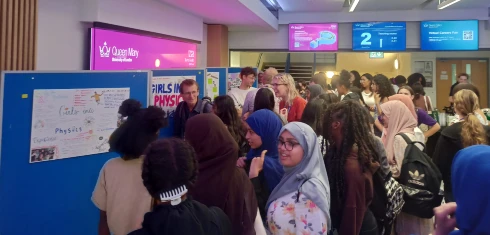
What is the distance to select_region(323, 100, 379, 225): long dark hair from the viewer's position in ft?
6.56

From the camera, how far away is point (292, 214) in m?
1.74

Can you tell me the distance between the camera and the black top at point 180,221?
3.84 feet

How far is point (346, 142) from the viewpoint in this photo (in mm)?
2076

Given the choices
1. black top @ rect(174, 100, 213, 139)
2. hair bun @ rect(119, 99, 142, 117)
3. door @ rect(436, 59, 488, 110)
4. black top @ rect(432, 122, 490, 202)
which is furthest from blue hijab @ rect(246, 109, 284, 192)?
door @ rect(436, 59, 488, 110)

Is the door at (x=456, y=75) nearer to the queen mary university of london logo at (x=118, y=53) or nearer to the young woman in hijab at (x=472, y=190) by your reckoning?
the queen mary university of london logo at (x=118, y=53)

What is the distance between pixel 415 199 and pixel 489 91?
33.9 ft

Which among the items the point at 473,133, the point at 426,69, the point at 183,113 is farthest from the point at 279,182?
the point at 426,69

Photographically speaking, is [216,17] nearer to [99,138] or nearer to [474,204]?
[99,138]

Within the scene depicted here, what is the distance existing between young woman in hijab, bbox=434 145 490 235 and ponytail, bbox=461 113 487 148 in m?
2.09

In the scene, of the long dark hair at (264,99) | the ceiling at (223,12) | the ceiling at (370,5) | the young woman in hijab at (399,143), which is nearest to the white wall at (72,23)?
the ceiling at (223,12)

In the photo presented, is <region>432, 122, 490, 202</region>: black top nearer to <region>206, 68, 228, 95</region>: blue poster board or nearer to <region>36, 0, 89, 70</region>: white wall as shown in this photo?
<region>206, 68, 228, 95</region>: blue poster board

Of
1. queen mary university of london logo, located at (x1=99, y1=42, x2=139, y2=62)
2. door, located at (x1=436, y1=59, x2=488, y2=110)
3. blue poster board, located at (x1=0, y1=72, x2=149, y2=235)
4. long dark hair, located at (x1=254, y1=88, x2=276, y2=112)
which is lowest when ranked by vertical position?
blue poster board, located at (x1=0, y1=72, x2=149, y2=235)

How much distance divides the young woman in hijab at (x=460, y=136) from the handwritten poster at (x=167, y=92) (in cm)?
253

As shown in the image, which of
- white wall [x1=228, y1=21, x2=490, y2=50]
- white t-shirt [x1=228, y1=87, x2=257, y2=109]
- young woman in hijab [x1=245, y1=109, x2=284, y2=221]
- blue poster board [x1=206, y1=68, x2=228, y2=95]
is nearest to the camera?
young woman in hijab [x1=245, y1=109, x2=284, y2=221]
